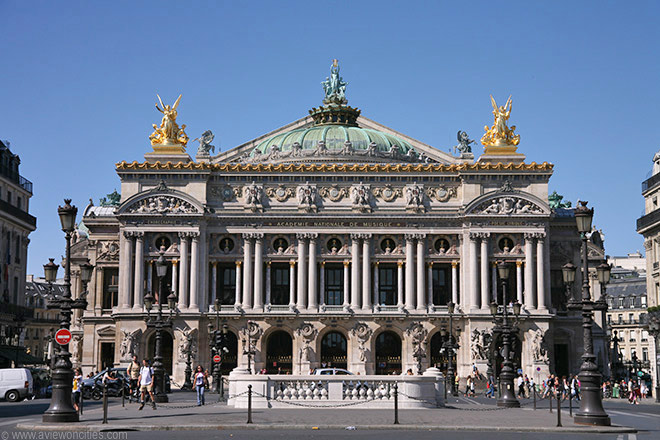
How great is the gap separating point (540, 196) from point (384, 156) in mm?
17966

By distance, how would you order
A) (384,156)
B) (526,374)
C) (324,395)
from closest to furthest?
(324,395) < (526,374) < (384,156)

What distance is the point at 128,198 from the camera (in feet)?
290

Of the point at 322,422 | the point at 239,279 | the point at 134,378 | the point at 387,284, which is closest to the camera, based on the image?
the point at 322,422

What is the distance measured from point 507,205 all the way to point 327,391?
4344 centimetres

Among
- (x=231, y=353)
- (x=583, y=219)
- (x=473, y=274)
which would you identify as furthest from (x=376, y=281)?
(x=583, y=219)

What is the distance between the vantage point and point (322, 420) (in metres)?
39.5

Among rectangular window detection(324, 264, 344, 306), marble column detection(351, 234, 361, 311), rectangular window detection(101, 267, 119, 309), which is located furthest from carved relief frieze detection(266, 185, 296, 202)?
rectangular window detection(101, 267, 119, 309)

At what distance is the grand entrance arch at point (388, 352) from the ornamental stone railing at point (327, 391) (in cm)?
3843

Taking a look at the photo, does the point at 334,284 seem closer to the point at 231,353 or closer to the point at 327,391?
the point at 231,353

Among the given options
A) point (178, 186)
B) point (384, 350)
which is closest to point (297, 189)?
point (178, 186)

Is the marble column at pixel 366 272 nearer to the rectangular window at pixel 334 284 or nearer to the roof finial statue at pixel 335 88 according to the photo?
the rectangular window at pixel 334 284

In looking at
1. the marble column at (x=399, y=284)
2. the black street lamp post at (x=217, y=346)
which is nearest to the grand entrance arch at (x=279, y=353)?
the black street lamp post at (x=217, y=346)

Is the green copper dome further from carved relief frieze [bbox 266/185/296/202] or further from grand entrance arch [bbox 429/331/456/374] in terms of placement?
grand entrance arch [bbox 429/331/456/374]

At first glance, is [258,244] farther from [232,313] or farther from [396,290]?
[396,290]
